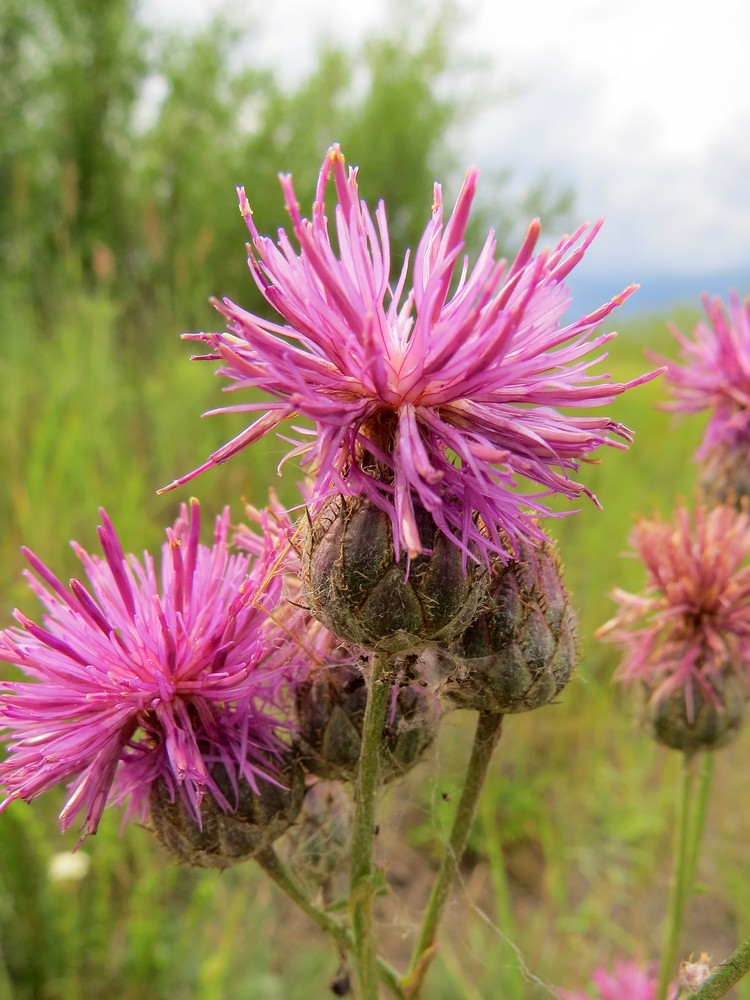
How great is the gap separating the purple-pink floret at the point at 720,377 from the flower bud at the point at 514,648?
80.1 inches

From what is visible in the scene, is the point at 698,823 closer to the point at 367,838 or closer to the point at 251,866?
the point at 367,838

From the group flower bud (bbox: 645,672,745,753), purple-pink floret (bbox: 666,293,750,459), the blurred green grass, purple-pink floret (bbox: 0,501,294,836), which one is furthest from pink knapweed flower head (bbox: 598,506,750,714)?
purple-pink floret (bbox: 0,501,294,836)

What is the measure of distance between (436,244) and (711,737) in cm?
Result: 158

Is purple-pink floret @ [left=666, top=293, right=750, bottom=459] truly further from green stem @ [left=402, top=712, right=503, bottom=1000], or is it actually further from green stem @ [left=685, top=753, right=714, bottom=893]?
green stem @ [left=402, top=712, right=503, bottom=1000]

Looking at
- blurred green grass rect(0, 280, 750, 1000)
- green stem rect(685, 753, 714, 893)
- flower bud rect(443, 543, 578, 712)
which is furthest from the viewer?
blurred green grass rect(0, 280, 750, 1000)

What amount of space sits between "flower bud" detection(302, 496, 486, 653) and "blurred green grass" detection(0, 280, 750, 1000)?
53cm

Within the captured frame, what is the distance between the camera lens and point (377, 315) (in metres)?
1.08

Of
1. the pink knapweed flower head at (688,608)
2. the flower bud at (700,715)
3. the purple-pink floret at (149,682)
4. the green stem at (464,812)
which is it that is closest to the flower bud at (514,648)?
the green stem at (464,812)

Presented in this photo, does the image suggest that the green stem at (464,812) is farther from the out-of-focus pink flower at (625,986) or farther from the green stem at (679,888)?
the out-of-focus pink flower at (625,986)

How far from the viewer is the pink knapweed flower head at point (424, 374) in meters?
1.02

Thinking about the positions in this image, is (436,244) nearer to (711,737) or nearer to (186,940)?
(711,737)

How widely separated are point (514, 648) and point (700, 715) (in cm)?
114

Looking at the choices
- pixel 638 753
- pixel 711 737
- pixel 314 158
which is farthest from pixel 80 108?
pixel 711 737

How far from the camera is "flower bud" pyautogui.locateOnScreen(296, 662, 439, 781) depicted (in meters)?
1.37
